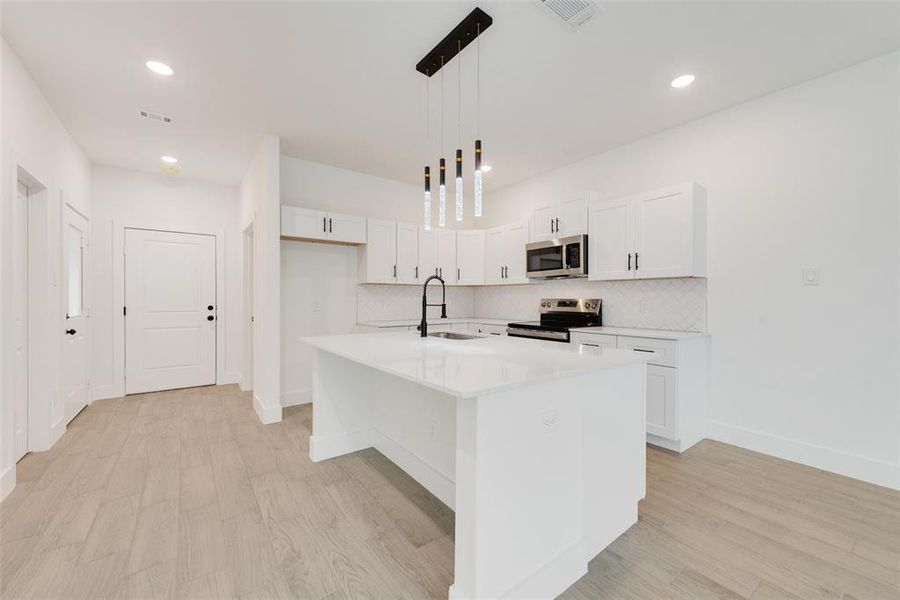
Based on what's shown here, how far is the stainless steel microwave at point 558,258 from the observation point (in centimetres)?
393

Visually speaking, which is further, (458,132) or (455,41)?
(458,132)

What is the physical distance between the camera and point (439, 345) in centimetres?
240

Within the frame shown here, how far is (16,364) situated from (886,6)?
5607 millimetres

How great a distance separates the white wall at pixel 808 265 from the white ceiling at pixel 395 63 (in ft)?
0.84

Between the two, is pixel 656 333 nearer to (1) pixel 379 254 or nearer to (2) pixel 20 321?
(1) pixel 379 254

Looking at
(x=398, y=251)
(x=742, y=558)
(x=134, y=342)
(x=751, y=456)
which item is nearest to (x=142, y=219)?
(x=134, y=342)

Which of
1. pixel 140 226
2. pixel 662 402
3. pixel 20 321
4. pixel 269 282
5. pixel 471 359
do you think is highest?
pixel 140 226

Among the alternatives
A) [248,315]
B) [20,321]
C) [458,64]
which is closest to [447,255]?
[248,315]

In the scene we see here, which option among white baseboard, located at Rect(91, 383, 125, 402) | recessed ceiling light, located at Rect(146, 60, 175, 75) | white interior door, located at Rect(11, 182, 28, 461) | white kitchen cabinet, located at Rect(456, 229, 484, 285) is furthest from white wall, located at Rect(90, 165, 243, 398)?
white kitchen cabinet, located at Rect(456, 229, 484, 285)

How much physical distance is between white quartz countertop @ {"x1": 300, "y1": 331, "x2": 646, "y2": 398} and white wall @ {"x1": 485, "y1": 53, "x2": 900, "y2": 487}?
171cm

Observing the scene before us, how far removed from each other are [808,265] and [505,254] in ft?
9.44

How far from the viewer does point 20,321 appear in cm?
262

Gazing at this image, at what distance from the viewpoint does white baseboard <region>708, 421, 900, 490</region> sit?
95.5 inches

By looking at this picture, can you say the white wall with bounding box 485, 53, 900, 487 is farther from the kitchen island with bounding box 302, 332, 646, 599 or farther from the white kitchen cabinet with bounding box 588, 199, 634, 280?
the kitchen island with bounding box 302, 332, 646, 599
